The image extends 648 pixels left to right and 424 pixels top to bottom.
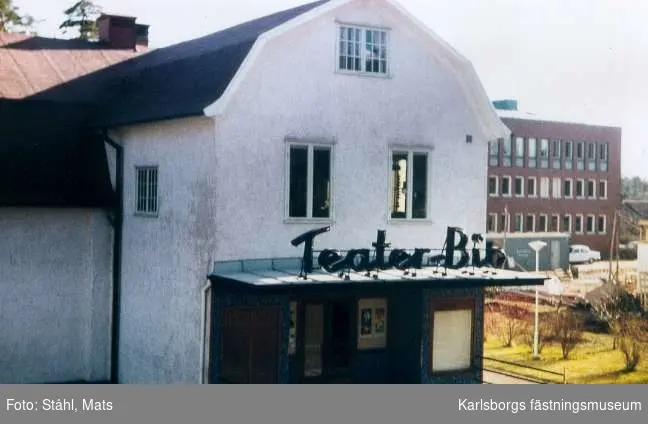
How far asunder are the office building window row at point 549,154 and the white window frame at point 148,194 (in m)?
45.1

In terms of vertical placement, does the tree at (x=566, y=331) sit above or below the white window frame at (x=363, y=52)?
below

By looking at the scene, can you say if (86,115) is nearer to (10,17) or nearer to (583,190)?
(10,17)

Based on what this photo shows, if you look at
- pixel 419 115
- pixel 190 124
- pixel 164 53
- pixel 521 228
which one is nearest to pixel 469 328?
pixel 419 115

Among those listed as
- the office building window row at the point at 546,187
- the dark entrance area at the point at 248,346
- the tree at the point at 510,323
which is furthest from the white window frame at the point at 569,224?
the dark entrance area at the point at 248,346

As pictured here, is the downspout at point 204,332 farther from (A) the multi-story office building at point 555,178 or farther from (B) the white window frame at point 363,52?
(A) the multi-story office building at point 555,178

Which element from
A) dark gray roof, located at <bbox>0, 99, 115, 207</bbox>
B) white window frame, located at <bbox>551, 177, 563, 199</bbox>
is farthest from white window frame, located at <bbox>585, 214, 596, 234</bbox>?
dark gray roof, located at <bbox>0, 99, 115, 207</bbox>

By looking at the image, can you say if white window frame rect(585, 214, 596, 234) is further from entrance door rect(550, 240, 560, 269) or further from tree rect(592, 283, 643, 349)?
tree rect(592, 283, 643, 349)

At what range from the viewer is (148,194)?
18531mm

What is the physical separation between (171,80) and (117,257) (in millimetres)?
4371

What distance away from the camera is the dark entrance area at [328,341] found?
17.7 meters

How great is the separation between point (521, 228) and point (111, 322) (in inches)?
1920

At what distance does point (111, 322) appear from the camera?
19.6m

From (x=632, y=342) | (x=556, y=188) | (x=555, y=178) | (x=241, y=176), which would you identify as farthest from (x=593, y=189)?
(x=241, y=176)
